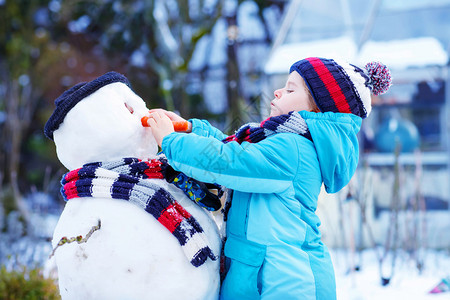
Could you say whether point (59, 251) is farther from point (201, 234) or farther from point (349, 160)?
point (349, 160)

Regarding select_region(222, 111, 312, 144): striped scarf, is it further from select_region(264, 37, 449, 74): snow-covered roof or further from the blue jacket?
select_region(264, 37, 449, 74): snow-covered roof

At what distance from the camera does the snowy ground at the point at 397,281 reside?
3037 mm

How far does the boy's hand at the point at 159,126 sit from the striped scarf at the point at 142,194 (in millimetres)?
119

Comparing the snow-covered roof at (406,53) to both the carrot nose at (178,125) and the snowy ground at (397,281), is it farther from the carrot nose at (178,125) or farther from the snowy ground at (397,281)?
the carrot nose at (178,125)

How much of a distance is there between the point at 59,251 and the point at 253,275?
23.4 inches

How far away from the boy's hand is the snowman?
2.9 inches

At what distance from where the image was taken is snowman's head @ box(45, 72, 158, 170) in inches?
54.1

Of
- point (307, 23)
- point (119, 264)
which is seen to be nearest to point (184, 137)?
point (119, 264)

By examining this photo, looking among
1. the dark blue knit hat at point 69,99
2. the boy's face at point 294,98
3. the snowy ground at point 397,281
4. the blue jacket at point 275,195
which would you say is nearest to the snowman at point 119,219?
the dark blue knit hat at point 69,99

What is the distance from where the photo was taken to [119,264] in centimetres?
126

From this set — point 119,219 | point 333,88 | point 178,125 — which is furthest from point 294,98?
point 119,219

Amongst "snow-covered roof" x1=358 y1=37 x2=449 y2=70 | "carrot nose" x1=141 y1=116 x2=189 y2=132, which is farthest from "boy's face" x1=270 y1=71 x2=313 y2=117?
"snow-covered roof" x1=358 y1=37 x2=449 y2=70

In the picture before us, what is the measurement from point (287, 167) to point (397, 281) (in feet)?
8.54

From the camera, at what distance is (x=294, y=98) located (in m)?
1.41
